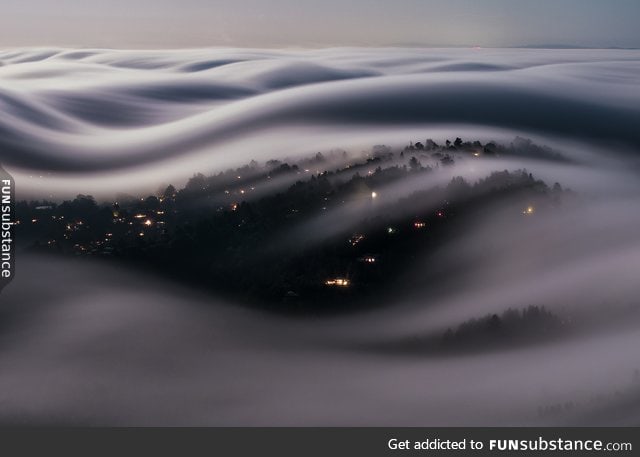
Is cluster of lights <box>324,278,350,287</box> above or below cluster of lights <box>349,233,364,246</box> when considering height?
below

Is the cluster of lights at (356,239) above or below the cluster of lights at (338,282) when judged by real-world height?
above

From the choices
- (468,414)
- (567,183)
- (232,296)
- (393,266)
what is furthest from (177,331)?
(567,183)

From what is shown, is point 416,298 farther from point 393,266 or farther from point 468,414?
point 468,414

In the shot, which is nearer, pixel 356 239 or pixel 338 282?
pixel 338 282

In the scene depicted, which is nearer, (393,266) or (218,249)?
(393,266)

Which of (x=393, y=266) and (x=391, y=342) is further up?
(x=393, y=266)

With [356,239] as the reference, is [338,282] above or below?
below

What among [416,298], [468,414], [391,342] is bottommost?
[468,414]

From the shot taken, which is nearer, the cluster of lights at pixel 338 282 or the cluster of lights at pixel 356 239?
the cluster of lights at pixel 338 282

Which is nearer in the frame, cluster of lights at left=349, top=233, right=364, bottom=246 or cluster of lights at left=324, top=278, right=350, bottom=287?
cluster of lights at left=324, top=278, right=350, bottom=287

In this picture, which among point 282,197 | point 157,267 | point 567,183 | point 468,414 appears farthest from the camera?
point 282,197

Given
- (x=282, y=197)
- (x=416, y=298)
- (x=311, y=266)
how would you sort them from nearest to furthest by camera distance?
1. (x=416, y=298)
2. (x=311, y=266)
3. (x=282, y=197)
